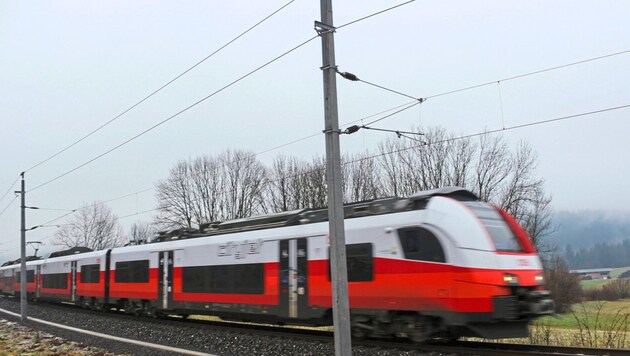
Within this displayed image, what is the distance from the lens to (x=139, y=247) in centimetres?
2275

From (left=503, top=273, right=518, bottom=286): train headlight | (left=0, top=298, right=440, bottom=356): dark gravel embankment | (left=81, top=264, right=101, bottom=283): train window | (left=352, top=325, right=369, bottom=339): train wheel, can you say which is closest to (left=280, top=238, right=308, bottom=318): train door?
(left=0, top=298, right=440, bottom=356): dark gravel embankment

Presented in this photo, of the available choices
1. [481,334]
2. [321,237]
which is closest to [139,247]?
[321,237]

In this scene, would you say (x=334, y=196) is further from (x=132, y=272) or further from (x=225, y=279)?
(x=132, y=272)

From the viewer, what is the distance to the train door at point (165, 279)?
20.0 meters

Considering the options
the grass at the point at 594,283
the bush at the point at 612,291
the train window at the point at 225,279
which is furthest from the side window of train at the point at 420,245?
the grass at the point at 594,283

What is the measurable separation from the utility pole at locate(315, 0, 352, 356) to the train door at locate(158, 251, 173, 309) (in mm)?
13531

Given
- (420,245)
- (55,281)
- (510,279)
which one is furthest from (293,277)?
→ (55,281)

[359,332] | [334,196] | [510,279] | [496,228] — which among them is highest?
[334,196]

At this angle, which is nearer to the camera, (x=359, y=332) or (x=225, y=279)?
(x=359, y=332)

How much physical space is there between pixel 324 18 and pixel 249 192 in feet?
148

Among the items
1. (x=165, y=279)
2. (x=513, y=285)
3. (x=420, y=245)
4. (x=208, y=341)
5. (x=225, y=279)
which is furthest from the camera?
(x=165, y=279)

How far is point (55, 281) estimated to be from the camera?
110ft

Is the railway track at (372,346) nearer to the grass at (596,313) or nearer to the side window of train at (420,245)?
the side window of train at (420,245)

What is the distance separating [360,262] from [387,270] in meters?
0.90
